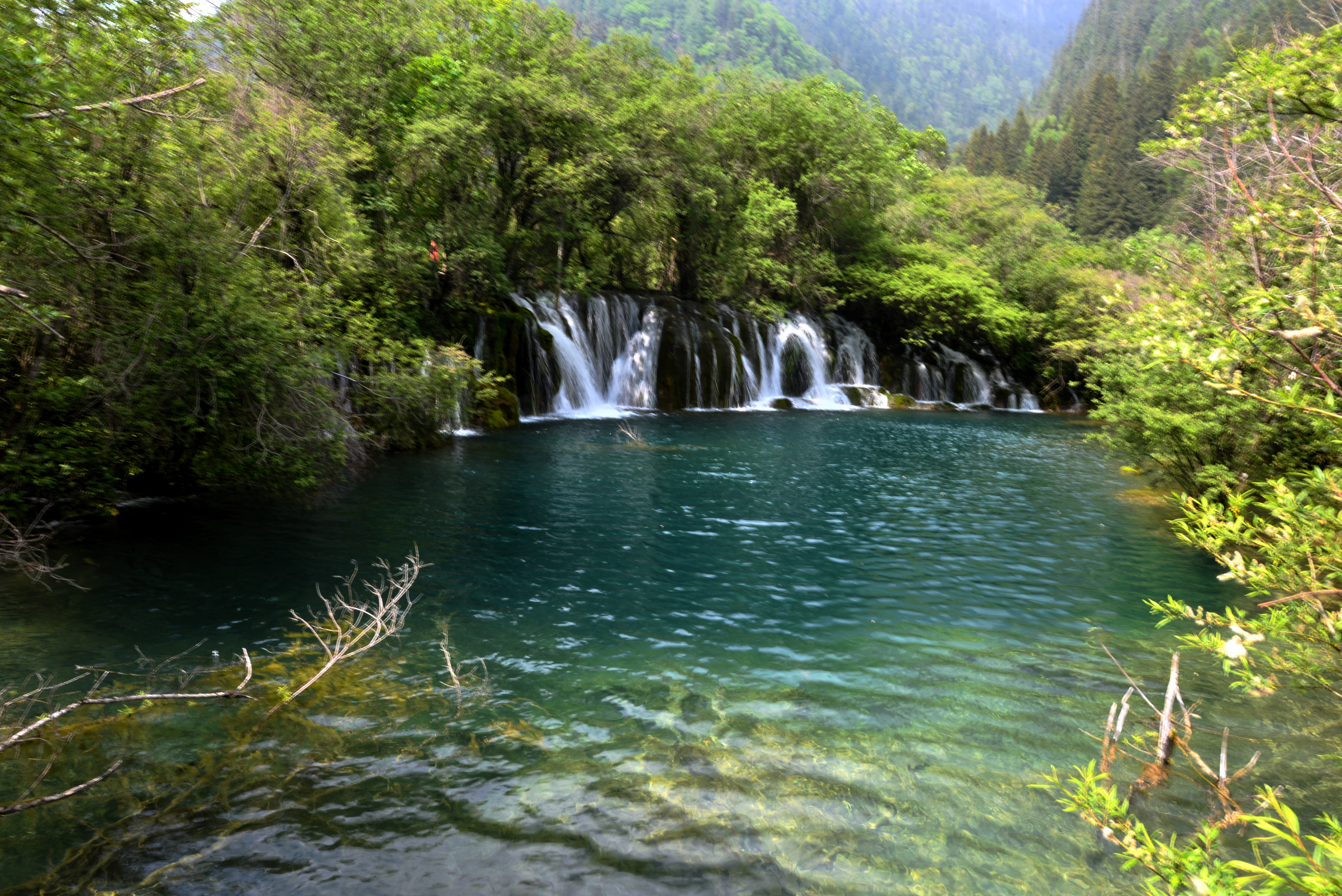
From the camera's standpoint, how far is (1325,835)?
4906mm

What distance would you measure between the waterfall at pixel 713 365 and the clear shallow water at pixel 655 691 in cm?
1427

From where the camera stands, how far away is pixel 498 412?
2452 centimetres

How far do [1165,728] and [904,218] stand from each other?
152ft

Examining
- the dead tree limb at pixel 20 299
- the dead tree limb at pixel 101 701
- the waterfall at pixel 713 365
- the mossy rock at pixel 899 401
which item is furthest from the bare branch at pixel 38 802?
the mossy rock at pixel 899 401

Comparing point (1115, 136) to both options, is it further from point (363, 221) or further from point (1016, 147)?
point (363, 221)

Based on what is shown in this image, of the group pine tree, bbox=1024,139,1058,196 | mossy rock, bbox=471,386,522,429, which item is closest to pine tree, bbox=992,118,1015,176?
pine tree, bbox=1024,139,1058,196

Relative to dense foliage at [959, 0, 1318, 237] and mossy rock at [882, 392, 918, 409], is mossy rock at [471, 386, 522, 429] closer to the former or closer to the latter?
mossy rock at [882, 392, 918, 409]

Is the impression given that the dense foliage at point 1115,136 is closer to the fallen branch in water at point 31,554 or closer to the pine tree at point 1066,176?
the pine tree at point 1066,176

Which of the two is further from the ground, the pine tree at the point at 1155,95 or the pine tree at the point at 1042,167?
the pine tree at the point at 1155,95

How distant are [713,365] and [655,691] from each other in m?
28.1

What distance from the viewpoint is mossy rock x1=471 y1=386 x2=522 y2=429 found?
24.1m

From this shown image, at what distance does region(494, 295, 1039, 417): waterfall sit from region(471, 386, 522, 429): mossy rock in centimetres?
172

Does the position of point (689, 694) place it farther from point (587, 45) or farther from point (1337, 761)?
point (587, 45)

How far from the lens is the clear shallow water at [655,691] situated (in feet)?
14.9
